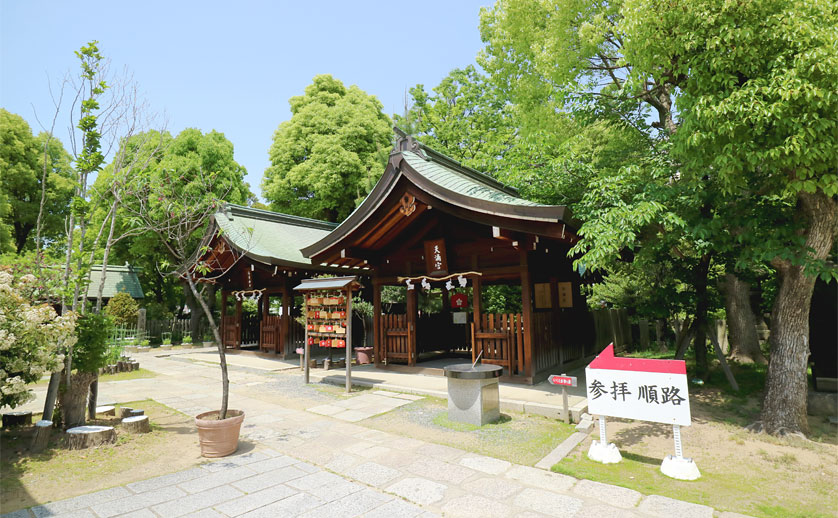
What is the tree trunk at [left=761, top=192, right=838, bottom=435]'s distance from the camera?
5676 mm

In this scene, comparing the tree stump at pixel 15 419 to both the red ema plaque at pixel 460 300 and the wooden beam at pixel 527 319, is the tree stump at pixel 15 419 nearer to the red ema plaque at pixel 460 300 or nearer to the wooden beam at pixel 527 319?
the wooden beam at pixel 527 319

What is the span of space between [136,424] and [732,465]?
7.93 metres

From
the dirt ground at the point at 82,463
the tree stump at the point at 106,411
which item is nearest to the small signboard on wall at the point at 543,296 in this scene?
the dirt ground at the point at 82,463

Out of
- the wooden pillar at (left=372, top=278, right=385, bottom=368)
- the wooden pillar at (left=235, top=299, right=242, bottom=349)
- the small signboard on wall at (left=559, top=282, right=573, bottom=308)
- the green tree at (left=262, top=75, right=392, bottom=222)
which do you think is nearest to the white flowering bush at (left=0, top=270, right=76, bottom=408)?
the wooden pillar at (left=372, top=278, right=385, bottom=368)

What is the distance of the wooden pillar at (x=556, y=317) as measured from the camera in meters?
10.3

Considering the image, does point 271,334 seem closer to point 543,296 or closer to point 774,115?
point 543,296

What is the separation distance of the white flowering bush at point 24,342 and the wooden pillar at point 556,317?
932 centimetres

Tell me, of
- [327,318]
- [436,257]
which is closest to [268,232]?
[327,318]

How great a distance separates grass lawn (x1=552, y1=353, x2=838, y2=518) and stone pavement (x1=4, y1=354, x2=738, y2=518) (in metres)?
0.38

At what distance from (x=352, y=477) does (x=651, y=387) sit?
364 cm

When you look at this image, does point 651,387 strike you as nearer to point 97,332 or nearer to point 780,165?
point 780,165

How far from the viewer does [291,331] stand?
49.4 feet

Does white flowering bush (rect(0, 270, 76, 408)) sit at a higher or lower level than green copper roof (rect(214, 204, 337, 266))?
lower

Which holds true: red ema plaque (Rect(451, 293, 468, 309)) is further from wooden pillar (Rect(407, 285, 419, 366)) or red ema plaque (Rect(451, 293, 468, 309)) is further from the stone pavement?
the stone pavement
